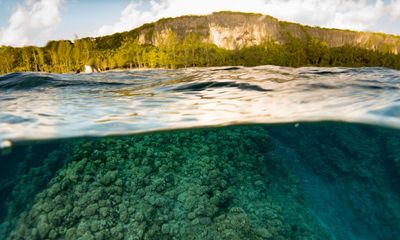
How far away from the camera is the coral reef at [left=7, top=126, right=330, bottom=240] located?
3.70 m

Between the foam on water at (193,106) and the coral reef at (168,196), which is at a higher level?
the foam on water at (193,106)

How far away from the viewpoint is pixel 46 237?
11.9 feet

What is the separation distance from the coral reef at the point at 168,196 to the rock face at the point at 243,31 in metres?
128

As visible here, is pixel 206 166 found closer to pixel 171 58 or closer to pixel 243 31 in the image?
pixel 171 58

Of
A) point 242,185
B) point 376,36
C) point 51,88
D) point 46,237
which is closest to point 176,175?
point 242,185

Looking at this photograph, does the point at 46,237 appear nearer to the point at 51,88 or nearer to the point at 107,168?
the point at 107,168

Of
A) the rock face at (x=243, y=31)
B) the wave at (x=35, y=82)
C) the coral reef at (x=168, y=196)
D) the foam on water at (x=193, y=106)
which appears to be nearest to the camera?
the coral reef at (x=168, y=196)

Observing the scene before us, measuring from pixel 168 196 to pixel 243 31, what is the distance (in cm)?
13745

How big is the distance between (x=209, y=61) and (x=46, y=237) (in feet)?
264

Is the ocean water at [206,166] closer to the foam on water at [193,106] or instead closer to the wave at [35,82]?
the foam on water at [193,106]

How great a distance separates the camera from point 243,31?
136 metres

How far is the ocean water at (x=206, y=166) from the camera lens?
12.5 ft

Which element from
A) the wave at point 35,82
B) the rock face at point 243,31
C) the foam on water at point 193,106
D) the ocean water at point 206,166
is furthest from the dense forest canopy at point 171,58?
the ocean water at point 206,166

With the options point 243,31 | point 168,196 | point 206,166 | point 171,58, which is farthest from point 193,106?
point 243,31
